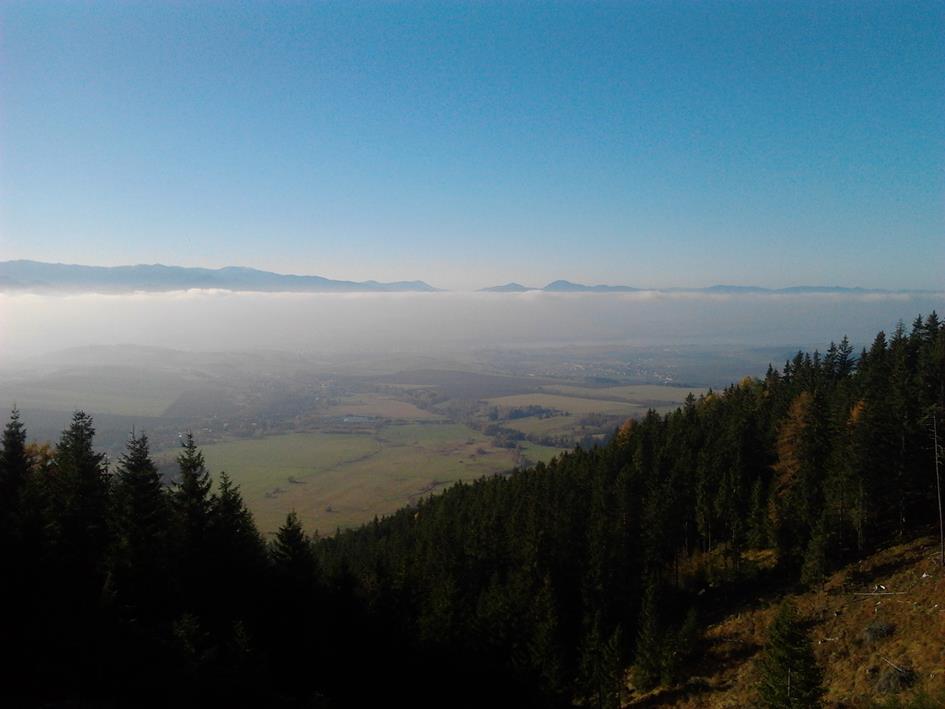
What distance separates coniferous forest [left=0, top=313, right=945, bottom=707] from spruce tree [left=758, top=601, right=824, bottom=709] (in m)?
0.08

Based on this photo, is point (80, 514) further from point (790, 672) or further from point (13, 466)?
point (790, 672)

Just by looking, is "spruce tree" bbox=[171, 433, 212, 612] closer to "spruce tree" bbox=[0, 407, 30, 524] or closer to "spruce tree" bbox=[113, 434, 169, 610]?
"spruce tree" bbox=[113, 434, 169, 610]

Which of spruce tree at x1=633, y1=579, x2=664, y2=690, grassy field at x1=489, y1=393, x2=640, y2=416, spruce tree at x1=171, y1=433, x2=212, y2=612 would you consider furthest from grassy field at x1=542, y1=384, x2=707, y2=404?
spruce tree at x1=171, y1=433, x2=212, y2=612

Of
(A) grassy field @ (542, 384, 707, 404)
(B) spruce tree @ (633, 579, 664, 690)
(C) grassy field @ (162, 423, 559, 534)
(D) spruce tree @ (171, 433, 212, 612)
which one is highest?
(D) spruce tree @ (171, 433, 212, 612)

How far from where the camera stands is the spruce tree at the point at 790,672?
647 inches

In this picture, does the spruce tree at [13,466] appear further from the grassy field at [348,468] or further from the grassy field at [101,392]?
the grassy field at [101,392]

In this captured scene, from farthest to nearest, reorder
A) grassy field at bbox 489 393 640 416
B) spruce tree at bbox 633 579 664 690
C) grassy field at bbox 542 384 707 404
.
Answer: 1. grassy field at bbox 542 384 707 404
2. grassy field at bbox 489 393 640 416
3. spruce tree at bbox 633 579 664 690

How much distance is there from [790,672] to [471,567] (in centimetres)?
1940

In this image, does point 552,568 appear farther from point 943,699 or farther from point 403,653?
point 943,699

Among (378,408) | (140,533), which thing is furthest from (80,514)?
(378,408)

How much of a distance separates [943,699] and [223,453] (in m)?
99.9

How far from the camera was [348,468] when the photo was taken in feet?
305

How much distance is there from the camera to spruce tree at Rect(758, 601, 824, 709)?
647 inches

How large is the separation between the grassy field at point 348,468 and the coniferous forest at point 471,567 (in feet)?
101
